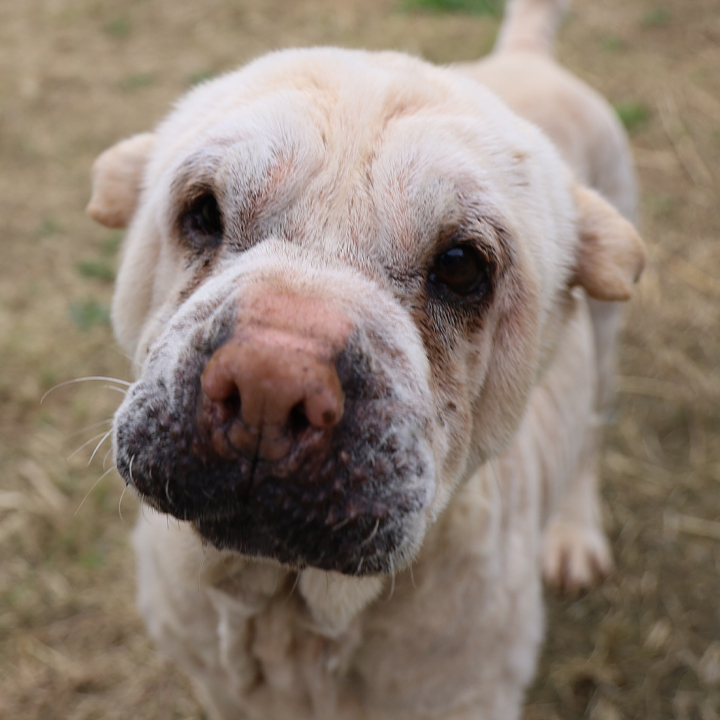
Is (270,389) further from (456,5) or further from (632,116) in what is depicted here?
(456,5)

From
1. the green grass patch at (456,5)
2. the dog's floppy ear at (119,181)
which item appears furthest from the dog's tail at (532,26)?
the green grass patch at (456,5)

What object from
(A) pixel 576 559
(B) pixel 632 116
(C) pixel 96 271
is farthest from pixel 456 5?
(A) pixel 576 559

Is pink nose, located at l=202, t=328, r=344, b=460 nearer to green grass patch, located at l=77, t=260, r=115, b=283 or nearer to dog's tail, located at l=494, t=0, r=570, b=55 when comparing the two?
dog's tail, located at l=494, t=0, r=570, b=55

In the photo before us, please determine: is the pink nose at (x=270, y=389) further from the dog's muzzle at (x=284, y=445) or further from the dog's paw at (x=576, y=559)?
the dog's paw at (x=576, y=559)

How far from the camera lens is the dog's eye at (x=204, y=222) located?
5.83 ft

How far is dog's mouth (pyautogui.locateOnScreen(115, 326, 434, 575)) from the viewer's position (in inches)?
51.7

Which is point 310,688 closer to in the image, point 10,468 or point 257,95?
point 257,95

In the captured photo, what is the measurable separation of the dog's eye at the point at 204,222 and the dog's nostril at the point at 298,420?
676mm

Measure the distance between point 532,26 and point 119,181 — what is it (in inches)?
104

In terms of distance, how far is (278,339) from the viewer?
1.27 m

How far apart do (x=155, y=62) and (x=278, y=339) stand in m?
5.89

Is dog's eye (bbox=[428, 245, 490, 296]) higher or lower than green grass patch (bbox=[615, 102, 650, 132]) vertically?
higher

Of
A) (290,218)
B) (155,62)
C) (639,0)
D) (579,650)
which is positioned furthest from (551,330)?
(639,0)

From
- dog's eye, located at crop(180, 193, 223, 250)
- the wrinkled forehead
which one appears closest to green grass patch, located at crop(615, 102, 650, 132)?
the wrinkled forehead
